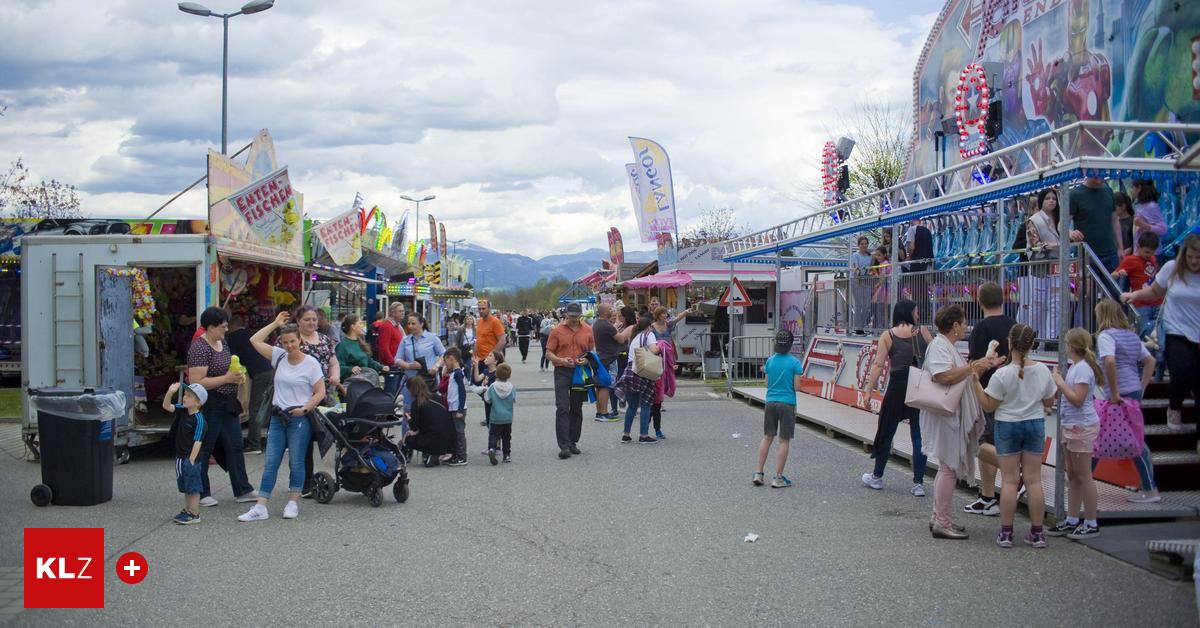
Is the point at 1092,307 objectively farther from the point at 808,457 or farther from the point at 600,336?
the point at 600,336

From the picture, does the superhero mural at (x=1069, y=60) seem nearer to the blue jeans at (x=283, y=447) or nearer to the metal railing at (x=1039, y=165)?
the metal railing at (x=1039, y=165)

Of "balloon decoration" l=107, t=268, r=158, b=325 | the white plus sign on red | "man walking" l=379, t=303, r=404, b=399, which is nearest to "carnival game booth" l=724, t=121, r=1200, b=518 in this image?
"man walking" l=379, t=303, r=404, b=399

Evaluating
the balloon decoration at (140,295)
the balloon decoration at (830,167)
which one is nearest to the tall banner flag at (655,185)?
the balloon decoration at (830,167)

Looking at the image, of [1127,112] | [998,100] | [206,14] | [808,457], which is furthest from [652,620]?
[206,14]

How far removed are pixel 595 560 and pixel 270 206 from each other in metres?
9.10

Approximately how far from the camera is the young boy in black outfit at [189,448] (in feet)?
25.7

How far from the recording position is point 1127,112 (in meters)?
13.3

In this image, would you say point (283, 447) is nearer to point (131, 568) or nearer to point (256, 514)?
point (256, 514)

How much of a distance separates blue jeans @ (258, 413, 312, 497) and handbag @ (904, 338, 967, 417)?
506 cm

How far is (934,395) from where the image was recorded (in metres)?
7.18

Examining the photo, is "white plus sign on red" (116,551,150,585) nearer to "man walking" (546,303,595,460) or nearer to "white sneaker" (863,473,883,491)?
"man walking" (546,303,595,460)

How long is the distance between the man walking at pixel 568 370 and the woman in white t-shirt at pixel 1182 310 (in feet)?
19.5

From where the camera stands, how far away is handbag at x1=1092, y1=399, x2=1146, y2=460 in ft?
24.5

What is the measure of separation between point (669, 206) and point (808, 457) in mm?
18974
